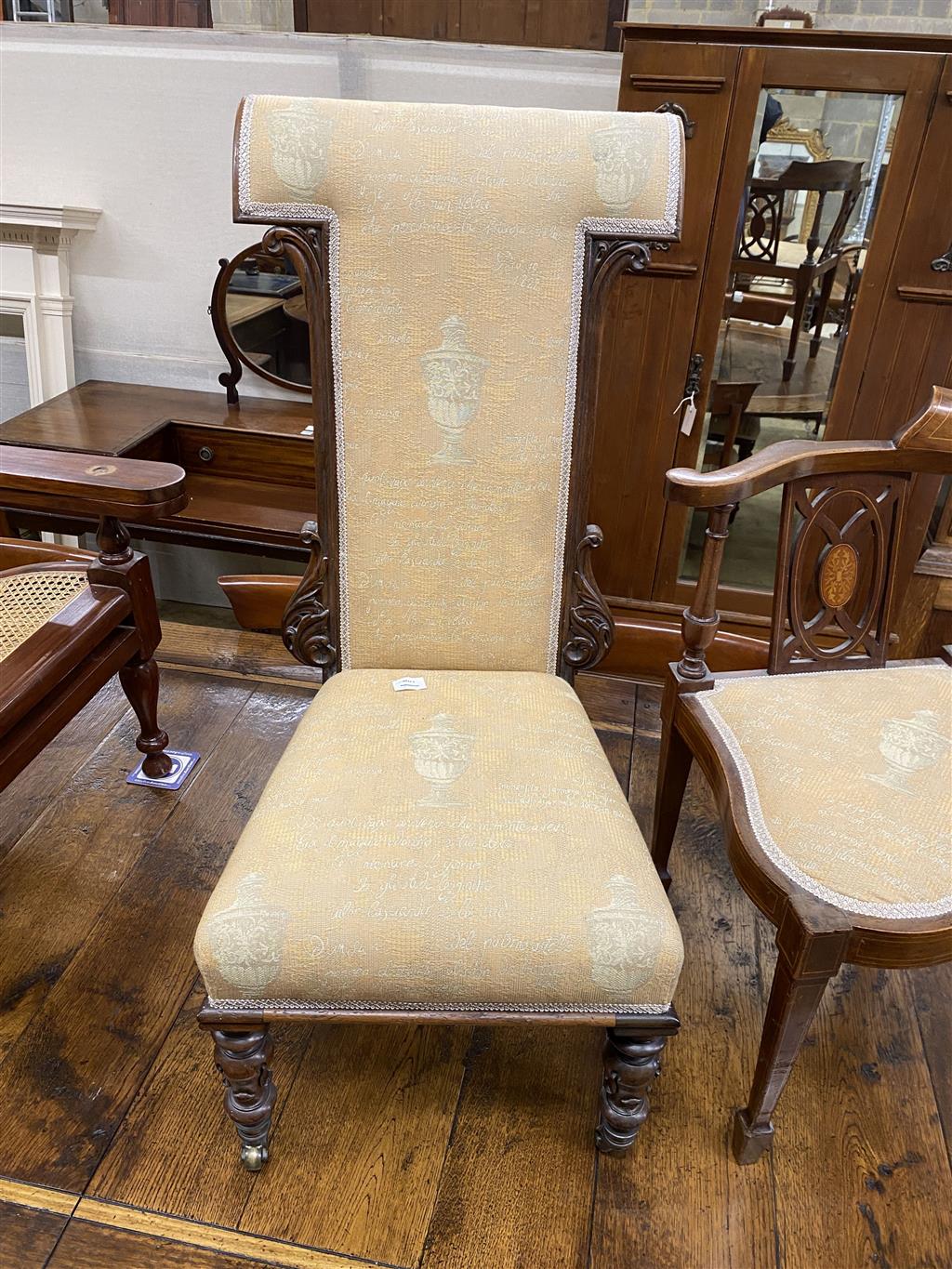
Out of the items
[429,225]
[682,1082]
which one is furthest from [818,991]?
[429,225]

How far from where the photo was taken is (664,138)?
1.21 metres

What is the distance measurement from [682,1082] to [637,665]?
107 centimetres

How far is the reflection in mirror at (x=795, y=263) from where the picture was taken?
169cm

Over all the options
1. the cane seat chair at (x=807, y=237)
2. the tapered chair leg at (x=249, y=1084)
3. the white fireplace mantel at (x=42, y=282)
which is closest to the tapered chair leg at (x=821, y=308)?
the cane seat chair at (x=807, y=237)

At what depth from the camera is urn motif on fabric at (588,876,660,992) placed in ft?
3.31

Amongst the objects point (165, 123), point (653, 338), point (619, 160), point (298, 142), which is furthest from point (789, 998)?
point (165, 123)

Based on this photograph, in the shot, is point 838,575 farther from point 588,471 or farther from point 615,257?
point 615,257

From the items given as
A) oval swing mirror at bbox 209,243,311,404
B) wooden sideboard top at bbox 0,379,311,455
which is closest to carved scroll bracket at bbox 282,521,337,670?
wooden sideboard top at bbox 0,379,311,455

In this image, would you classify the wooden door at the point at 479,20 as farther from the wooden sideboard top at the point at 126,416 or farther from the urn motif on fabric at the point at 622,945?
the urn motif on fabric at the point at 622,945

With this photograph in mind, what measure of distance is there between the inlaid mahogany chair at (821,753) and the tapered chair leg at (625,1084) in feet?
0.48

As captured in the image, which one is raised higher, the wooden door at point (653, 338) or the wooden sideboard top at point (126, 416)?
the wooden door at point (653, 338)

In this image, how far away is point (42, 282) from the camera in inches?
106

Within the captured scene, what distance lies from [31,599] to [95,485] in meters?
0.27

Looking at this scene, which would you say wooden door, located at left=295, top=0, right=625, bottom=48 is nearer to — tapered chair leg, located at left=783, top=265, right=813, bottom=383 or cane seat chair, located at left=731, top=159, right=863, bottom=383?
cane seat chair, located at left=731, top=159, right=863, bottom=383
